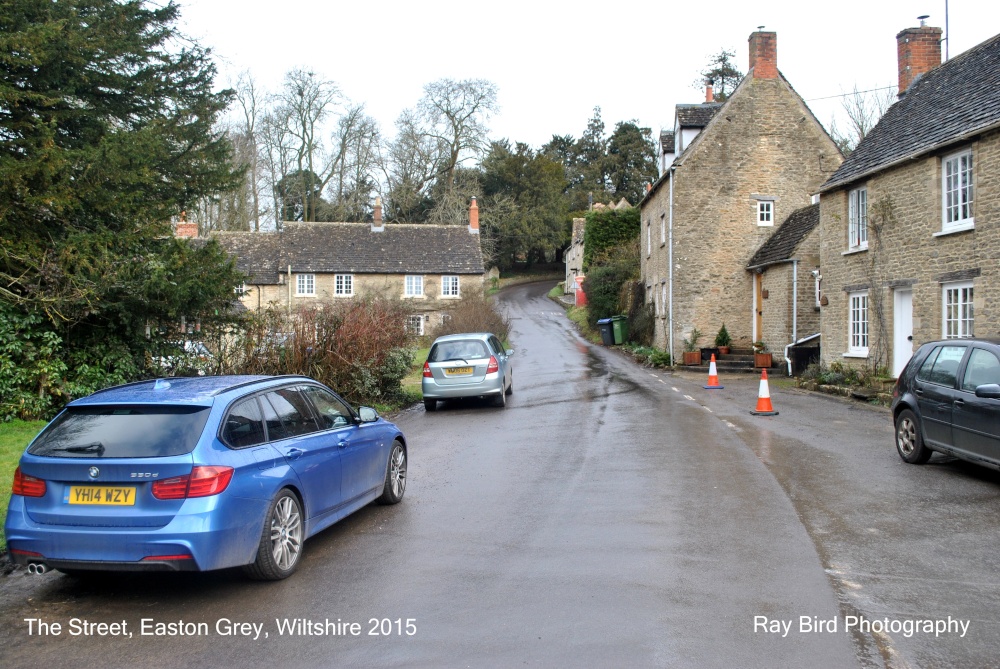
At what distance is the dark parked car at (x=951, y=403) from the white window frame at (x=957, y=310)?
6.69 meters

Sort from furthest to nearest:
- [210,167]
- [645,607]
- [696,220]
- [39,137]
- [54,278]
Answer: [696,220] → [210,167] → [39,137] → [54,278] → [645,607]

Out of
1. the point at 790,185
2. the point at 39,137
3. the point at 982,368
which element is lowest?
the point at 982,368

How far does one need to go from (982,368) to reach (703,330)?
20277 millimetres

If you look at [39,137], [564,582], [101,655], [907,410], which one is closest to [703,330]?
[907,410]

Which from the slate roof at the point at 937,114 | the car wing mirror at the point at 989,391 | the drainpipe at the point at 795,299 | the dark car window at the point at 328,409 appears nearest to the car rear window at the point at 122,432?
the dark car window at the point at 328,409

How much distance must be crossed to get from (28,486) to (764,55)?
29.5 metres

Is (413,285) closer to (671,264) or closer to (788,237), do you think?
(671,264)

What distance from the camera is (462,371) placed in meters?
16.3

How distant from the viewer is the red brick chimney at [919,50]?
872 inches

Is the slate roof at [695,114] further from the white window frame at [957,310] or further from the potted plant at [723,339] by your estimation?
the white window frame at [957,310]

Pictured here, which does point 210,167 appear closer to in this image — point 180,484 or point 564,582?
point 180,484

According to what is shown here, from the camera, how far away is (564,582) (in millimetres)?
5484

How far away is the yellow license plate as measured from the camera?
→ 5.09 meters

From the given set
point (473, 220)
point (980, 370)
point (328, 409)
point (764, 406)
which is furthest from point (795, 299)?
point (473, 220)
